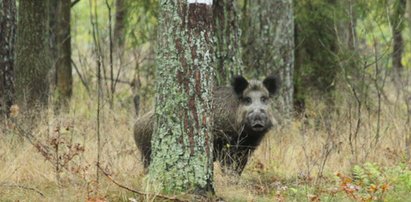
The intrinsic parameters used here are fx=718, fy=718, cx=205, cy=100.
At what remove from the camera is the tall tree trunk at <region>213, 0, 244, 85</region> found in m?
10.2

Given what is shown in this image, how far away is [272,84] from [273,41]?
3715mm

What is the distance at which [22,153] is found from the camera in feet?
28.0

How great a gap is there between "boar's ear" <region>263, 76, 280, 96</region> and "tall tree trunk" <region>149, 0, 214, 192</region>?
304 cm

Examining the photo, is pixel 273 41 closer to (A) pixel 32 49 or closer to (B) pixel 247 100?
(B) pixel 247 100

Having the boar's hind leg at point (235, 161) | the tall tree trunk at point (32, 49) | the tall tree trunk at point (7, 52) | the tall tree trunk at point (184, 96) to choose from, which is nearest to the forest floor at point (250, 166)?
the boar's hind leg at point (235, 161)

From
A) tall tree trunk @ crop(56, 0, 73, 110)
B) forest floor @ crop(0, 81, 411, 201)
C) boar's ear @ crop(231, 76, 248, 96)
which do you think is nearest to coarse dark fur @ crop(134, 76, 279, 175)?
boar's ear @ crop(231, 76, 248, 96)

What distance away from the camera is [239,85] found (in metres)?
9.33

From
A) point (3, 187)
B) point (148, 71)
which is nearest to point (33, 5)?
point (148, 71)

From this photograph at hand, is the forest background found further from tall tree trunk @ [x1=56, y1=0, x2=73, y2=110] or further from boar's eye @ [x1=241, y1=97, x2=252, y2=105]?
boar's eye @ [x1=241, y1=97, x2=252, y2=105]

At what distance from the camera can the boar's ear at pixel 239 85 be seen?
9.26m

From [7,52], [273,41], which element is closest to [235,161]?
[7,52]

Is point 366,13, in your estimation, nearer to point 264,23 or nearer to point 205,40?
point 264,23

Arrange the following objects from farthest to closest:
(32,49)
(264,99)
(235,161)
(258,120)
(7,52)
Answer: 1. (32,49)
2. (7,52)
3. (264,99)
4. (258,120)
5. (235,161)

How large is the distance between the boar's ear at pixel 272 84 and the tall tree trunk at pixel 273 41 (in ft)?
11.1
